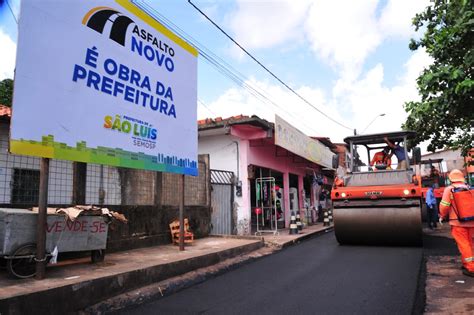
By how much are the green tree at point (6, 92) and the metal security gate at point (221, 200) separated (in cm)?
1033

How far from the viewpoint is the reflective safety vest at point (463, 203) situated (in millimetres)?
5969

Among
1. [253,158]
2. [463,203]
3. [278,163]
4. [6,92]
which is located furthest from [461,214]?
[6,92]

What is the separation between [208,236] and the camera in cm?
1104

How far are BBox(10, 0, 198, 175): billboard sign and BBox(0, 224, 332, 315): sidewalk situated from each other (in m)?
1.57

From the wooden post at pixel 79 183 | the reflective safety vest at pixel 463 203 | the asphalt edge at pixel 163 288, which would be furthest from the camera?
the wooden post at pixel 79 183

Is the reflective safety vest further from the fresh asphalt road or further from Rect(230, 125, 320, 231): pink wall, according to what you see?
Rect(230, 125, 320, 231): pink wall

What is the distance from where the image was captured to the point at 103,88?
5.89 meters

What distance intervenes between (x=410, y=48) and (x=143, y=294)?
412 inches

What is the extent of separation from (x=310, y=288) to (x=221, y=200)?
711 cm

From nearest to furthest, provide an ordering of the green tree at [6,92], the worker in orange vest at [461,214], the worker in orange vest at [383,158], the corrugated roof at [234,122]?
the worker in orange vest at [461,214], the worker in orange vest at [383,158], the corrugated roof at [234,122], the green tree at [6,92]

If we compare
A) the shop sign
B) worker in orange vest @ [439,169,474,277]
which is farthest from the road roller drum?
the shop sign

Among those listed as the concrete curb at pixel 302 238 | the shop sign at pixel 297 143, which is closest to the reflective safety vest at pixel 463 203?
the concrete curb at pixel 302 238

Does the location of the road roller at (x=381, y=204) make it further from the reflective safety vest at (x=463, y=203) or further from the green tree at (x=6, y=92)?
the green tree at (x=6, y=92)

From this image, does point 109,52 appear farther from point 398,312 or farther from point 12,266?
point 398,312
